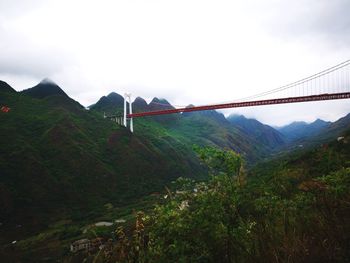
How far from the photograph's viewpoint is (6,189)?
51.1 metres

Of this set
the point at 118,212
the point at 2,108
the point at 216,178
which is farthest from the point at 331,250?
the point at 2,108

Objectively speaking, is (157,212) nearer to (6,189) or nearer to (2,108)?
(6,189)

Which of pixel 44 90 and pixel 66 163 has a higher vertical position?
pixel 44 90

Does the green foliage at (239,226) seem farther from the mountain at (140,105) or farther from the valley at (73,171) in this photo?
the mountain at (140,105)

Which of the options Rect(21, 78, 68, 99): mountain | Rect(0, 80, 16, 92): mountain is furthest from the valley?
Rect(21, 78, 68, 99): mountain

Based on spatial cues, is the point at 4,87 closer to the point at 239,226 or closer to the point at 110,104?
the point at 110,104

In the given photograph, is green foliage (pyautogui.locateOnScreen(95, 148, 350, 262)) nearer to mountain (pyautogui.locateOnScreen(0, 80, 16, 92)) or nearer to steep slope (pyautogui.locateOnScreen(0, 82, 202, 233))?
steep slope (pyautogui.locateOnScreen(0, 82, 202, 233))

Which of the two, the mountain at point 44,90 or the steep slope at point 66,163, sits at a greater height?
the mountain at point 44,90

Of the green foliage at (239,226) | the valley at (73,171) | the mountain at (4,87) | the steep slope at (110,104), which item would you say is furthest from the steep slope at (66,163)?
the green foliage at (239,226)

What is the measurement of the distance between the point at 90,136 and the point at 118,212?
33.0 m

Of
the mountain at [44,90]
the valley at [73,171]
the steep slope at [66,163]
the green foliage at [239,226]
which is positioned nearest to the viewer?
the green foliage at [239,226]

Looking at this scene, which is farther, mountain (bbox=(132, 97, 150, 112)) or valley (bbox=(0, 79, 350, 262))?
mountain (bbox=(132, 97, 150, 112))

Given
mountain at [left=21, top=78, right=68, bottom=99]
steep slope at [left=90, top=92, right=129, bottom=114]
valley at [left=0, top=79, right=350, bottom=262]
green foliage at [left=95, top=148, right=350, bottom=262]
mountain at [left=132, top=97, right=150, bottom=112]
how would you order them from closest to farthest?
green foliage at [left=95, top=148, right=350, bottom=262] → valley at [left=0, top=79, right=350, bottom=262] → mountain at [left=21, top=78, right=68, bottom=99] → steep slope at [left=90, top=92, right=129, bottom=114] → mountain at [left=132, top=97, right=150, bottom=112]

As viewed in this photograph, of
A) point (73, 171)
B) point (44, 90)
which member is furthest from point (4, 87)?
point (73, 171)
